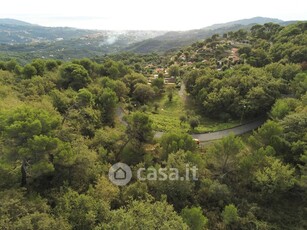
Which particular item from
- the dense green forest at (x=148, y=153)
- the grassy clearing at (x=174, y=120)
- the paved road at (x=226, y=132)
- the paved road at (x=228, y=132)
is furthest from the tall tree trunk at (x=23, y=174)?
the paved road at (x=228, y=132)

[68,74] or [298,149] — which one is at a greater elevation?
[68,74]

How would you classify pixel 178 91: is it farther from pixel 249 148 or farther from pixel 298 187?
pixel 298 187

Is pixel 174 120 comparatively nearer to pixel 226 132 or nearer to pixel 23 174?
pixel 226 132

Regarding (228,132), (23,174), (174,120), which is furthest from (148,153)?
(228,132)

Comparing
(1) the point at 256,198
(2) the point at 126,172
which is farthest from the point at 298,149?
(2) the point at 126,172

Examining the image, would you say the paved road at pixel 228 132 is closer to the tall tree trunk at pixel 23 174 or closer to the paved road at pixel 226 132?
the paved road at pixel 226 132

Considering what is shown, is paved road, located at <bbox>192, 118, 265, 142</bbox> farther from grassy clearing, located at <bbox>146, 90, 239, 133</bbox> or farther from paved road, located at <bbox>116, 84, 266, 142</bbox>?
grassy clearing, located at <bbox>146, 90, 239, 133</bbox>
